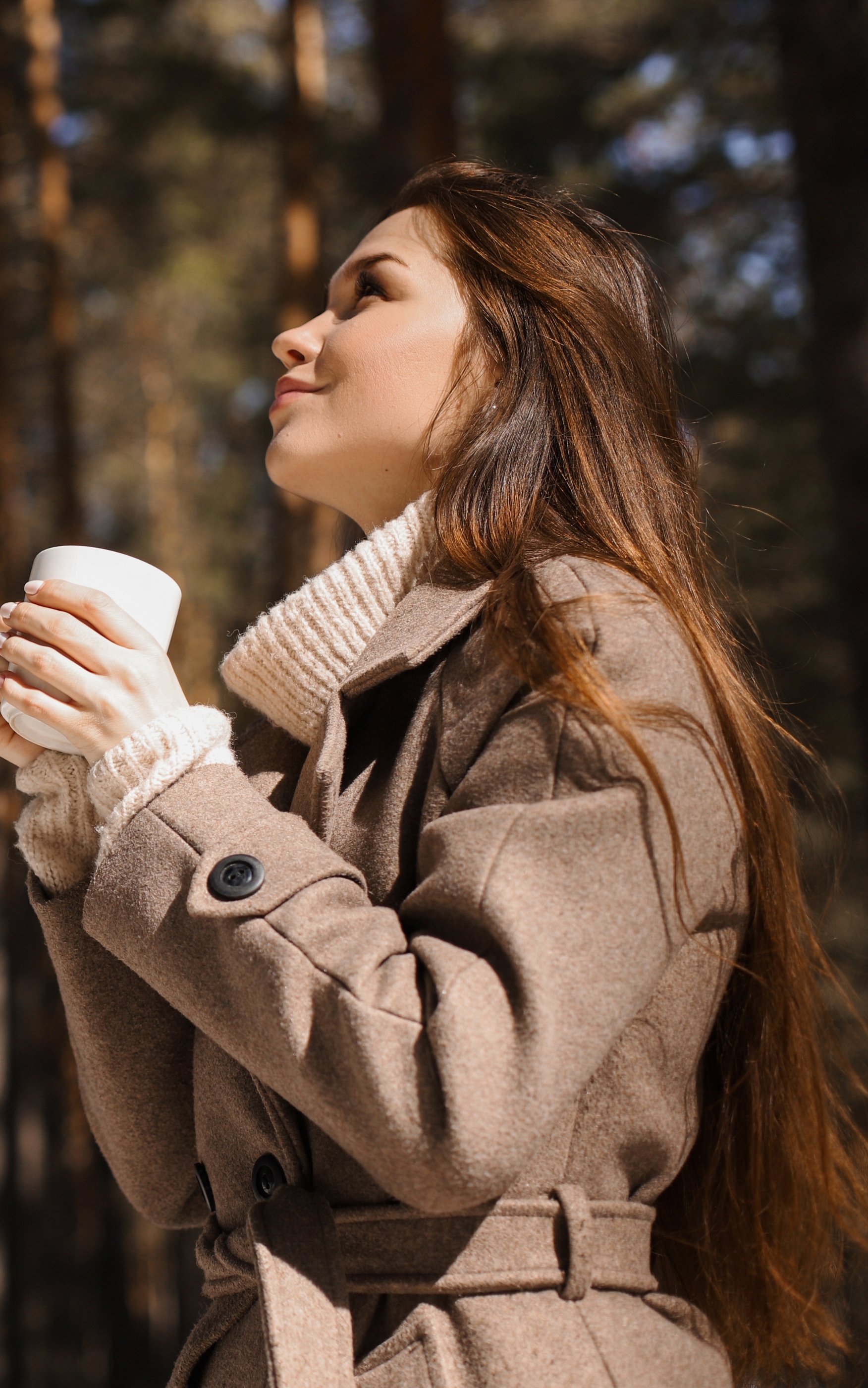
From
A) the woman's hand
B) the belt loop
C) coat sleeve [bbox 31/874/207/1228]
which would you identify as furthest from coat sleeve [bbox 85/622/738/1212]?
coat sleeve [bbox 31/874/207/1228]

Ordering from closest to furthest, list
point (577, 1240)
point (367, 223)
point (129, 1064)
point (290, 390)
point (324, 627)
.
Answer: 1. point (577, 1240)
2. point (324, 627)
3. point (129, 1064)
4. point (290, 390)
5. point (367, 223)

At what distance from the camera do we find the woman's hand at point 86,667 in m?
1.39

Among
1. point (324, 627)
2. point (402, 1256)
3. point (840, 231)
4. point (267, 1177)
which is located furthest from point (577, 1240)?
point (840, 231)

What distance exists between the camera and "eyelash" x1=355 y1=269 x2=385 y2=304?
1.88 meters

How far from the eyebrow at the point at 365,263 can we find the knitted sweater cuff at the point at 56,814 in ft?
3.11

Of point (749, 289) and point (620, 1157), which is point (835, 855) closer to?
point (620, 1157)

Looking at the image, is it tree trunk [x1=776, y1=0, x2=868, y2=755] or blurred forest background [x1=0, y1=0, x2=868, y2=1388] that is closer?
tree trunk [x1=776, y1=0, x2=868, y2=755]

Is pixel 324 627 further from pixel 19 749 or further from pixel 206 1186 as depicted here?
pixel 206 1186

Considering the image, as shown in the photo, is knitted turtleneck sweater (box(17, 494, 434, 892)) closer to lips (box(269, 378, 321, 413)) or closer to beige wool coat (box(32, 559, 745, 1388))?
beige wool coat (box(32, 559, 745, 1388))

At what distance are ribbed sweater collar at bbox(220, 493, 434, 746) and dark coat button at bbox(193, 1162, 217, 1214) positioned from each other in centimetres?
63

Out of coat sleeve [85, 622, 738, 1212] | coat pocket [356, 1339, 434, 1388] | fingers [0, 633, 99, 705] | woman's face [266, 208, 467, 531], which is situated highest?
woman's face [266, 208, 467, 531]

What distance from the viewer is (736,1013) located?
1.69 m

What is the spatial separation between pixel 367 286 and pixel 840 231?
11.9 ft

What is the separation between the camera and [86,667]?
4.65 feet
